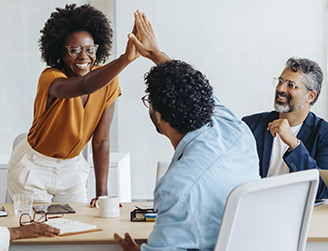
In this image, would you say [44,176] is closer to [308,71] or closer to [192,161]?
[192,161]

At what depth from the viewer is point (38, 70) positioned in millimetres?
3904

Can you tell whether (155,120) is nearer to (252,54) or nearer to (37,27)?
(252,54)

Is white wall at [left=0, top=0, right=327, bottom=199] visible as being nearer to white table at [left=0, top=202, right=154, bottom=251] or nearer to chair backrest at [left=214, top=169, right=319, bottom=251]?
white table at [left=0, top=202, right=154, bottom=251]

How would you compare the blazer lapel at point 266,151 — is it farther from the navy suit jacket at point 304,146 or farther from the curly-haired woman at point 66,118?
the curly-haired woman at point 66,118

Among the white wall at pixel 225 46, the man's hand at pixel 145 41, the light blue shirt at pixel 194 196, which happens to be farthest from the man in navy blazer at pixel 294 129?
the white wall at pixel 225 46

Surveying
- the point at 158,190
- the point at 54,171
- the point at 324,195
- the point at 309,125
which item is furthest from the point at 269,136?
the point at 158,190

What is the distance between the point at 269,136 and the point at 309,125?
23 cm

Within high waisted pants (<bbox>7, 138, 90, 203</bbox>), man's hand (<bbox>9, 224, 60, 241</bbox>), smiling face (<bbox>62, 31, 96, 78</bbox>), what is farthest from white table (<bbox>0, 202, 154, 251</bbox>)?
smiling face (<bbox>62, 31, 96, 78</bbox>)

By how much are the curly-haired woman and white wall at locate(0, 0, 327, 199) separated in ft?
5.42

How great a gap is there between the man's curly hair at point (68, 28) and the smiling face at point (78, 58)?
0.05m

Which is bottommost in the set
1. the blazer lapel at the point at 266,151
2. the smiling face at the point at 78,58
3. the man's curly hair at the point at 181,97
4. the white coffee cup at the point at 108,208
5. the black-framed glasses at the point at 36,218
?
the black-framed glasses at the point at 36,218

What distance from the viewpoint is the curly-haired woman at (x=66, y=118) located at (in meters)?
1.87

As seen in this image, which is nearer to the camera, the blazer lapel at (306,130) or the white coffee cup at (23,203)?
the white coffee cup at (23,203)

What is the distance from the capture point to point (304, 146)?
2.03m
